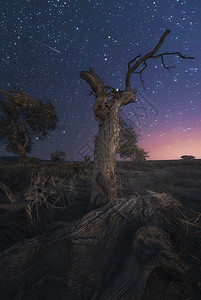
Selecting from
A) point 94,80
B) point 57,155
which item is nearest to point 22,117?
point 57,155

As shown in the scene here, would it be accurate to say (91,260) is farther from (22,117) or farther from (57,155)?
(22,117)

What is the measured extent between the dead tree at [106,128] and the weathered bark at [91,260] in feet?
3.86

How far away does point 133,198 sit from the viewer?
2729 millimetres

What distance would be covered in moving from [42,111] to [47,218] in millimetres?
16382

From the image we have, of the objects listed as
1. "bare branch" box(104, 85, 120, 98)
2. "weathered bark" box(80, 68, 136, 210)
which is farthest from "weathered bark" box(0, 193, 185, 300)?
"bare branch" box(104, 85, 120, 98)

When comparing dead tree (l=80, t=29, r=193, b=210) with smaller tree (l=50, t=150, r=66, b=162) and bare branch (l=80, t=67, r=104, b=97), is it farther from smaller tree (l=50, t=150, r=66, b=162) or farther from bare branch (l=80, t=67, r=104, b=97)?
smaller tree (l=50, t=150, r=66, b=162)

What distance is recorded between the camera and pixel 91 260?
154 cm

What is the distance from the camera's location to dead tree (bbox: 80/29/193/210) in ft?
11.2

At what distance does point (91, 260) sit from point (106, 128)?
121 inches

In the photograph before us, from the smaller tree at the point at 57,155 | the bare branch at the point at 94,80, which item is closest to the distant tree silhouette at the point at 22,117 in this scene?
the smaller tree at the point at 57,155

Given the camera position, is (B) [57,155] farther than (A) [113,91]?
Yes

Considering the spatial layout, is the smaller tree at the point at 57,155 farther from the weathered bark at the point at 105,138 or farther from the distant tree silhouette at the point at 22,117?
the weathered bark at the point at 105,138

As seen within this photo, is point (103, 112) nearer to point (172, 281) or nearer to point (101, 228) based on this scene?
point (101, 228)

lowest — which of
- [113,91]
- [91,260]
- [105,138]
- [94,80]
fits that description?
[91,260]
